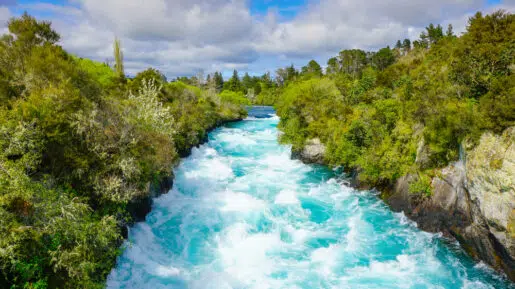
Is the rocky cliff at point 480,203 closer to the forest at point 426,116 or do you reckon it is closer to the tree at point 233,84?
the forest at point 426,116

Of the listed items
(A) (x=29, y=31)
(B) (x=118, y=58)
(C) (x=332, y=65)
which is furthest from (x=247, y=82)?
(A) (x=29, y=31)

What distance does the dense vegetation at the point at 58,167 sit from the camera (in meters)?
8.98

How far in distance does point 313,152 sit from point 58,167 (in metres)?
23.4

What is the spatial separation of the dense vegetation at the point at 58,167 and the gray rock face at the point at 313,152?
15.2 metres

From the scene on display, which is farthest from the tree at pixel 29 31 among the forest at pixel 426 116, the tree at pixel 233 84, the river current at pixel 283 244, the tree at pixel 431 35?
the tree at pixel 233 84

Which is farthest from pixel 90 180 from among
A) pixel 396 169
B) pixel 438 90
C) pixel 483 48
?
pixel 483 48

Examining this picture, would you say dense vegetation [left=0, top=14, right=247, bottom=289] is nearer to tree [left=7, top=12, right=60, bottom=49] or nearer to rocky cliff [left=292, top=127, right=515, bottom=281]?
tree [left=7, top=12, right=60, bottom=49]

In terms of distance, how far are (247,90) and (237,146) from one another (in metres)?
103

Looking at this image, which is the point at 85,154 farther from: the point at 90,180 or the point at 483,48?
the point at 483,48

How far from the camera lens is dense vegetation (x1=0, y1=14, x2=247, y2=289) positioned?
8.98 metres

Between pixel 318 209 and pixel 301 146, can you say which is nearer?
pixel 318 209

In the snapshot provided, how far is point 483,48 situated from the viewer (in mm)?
17203

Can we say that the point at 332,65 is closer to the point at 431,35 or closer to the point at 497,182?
the point at 431,35

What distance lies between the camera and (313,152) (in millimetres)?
31391
